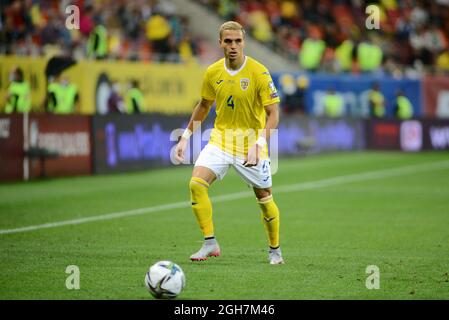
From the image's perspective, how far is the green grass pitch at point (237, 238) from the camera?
844 cm

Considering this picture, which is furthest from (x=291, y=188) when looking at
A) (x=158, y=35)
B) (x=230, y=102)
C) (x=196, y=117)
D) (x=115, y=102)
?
(x=158, y=35)

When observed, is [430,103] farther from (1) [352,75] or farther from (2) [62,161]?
(2) [62,161]

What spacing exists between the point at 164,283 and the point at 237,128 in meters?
2.49

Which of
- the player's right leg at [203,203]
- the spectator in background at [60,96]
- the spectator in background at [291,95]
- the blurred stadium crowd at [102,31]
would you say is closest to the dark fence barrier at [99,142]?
the spectator in background at [60,96]

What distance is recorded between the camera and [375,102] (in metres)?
34.2

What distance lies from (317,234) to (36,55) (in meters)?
14.4

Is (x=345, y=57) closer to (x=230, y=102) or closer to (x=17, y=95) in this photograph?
(x=17, y=95)

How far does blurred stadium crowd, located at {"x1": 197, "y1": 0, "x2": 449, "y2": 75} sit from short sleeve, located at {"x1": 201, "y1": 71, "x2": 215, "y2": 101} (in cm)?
2568

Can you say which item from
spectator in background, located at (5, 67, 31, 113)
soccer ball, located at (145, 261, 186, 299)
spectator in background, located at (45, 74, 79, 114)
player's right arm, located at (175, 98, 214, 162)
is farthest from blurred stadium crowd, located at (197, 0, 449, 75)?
soccer ball, located at (145, 261, 186, 299)

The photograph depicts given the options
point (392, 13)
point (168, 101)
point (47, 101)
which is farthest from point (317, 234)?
point (392, 13)

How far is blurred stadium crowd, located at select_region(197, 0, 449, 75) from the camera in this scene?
36.5 metres

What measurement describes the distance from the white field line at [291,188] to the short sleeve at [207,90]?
391 centimetres

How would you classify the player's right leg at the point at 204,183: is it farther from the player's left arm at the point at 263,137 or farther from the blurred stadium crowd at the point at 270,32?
the blurred stadium crowd at the point at 270,32

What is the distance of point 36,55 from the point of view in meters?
25.1
